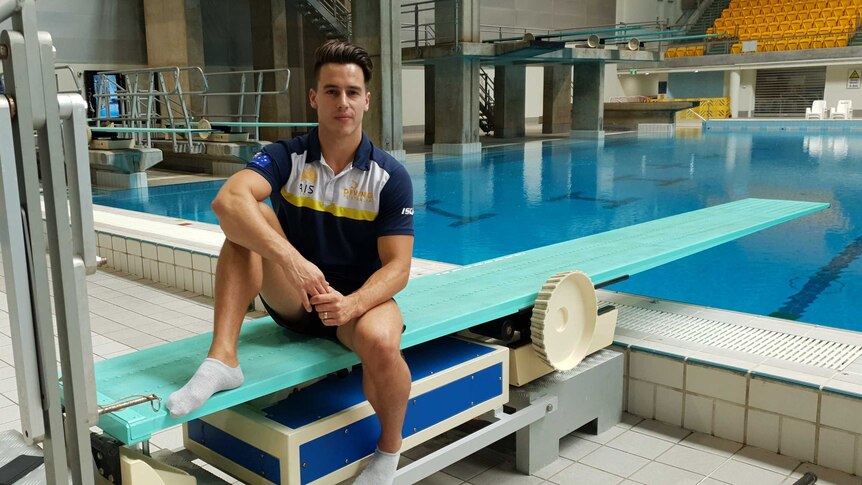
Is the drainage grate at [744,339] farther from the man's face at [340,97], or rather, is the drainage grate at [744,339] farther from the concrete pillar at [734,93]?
the concrete pillar at [734,93]

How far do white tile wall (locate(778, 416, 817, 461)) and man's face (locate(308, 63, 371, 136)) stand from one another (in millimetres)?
1629

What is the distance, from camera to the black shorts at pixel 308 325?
1.96 meters

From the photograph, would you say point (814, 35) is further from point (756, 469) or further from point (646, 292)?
point (756, 469)

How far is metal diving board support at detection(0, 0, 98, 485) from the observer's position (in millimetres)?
1110

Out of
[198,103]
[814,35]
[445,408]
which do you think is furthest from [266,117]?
[814,35]

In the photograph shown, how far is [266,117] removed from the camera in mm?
16906

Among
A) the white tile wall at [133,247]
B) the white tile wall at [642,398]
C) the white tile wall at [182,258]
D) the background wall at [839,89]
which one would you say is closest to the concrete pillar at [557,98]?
the background wall at [839,89]

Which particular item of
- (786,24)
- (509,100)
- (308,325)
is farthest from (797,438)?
(786,24)

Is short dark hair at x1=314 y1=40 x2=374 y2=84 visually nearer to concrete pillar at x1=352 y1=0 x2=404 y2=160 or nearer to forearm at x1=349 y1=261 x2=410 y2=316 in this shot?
forearm at x1=349 y1=261 x2=410 y2=316

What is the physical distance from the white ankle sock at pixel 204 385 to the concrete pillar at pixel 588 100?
17.6m

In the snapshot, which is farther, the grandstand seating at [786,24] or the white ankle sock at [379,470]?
the grandstand seating at [786,24]

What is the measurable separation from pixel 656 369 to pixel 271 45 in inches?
620

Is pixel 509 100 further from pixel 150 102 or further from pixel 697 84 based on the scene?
pixel 150 102

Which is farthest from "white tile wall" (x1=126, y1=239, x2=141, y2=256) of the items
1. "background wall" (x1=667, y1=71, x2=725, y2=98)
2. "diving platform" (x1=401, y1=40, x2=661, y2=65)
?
"background wall" (x1=667, y1=71, x2=725, y2=98)
